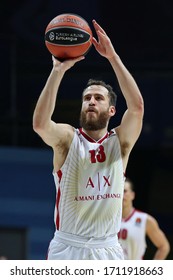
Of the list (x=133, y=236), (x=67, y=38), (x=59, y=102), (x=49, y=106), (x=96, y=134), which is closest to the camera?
(x=49, y=106)

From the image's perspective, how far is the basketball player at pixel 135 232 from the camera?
29.8ft

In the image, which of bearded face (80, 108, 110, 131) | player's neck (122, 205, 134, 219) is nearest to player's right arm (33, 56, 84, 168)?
bearded face (80, 108, 110, 131)

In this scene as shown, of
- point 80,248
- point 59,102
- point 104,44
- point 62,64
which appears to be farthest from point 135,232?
point 62,64

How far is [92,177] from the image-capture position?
5559 mm

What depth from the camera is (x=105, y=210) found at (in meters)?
5.53

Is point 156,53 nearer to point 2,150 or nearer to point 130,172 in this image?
point 130,172

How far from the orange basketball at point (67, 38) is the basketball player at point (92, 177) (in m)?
0.08

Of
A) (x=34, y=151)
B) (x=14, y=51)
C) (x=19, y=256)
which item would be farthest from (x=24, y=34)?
(x=19, y=256)

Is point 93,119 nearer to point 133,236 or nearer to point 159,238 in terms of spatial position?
point 133,236

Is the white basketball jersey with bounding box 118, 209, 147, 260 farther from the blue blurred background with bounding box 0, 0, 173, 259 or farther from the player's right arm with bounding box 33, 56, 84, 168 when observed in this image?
the player's right arm with bounding box 33, 56, 84, 168

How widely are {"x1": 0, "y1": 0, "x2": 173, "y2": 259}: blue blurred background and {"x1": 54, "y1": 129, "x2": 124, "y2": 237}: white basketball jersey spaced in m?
6.06

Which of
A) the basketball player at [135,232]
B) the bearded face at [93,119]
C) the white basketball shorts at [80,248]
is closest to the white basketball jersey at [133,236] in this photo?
the basketball player at [135,232]

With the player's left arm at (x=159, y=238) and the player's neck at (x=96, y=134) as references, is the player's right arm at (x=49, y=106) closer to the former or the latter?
the player's neck at (x=96, y=134)

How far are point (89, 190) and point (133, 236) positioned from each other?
3761 mm
